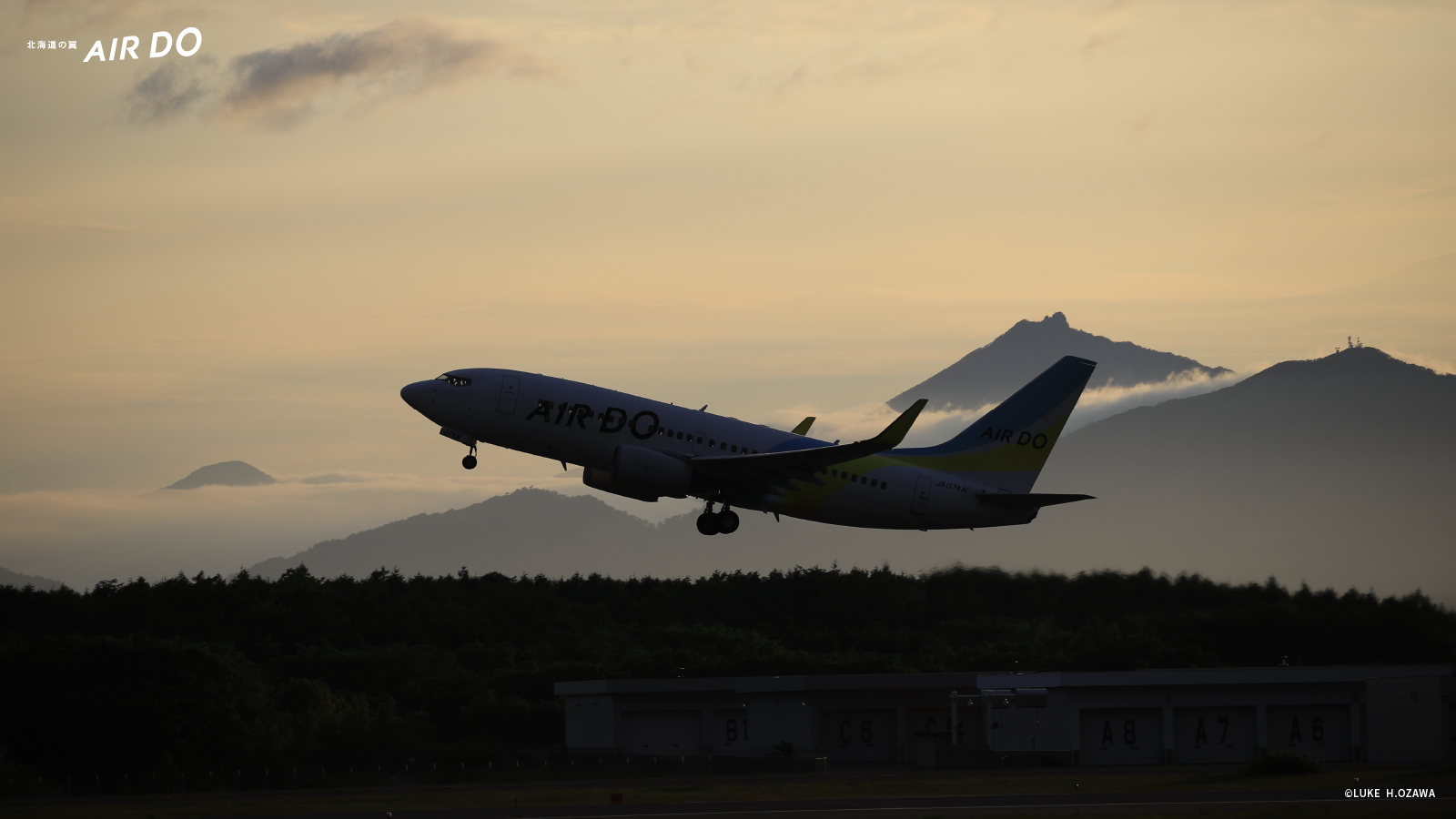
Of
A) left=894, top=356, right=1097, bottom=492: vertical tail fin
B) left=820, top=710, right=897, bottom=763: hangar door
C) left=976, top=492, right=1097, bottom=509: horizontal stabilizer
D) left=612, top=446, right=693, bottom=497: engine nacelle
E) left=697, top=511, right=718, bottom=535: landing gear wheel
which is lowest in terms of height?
left=820, top=710, right=897, bottom=763: hangar door

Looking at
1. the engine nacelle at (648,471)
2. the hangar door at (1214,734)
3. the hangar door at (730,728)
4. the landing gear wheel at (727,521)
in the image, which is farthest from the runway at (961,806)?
the hangar door at (730,728)

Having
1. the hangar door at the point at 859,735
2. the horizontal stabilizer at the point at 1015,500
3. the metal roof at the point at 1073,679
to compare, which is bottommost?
the hangar door at the point at 859,735

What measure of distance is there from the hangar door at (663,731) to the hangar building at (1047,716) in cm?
8

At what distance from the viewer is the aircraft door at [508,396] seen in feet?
164

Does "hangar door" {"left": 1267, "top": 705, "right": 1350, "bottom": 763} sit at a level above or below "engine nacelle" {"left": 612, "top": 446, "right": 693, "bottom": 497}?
below

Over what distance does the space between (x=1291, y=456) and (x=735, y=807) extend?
277ft

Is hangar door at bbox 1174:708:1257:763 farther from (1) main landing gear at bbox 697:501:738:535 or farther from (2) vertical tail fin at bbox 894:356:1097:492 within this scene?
(1) main landing gear at bbox 697:501:738:535

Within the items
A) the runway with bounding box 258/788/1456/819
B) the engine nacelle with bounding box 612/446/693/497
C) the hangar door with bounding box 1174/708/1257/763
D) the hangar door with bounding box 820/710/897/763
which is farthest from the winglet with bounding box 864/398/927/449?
the hangar door with bounding box 820/710/897/763

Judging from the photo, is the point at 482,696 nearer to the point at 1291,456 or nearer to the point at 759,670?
the point at 759,670

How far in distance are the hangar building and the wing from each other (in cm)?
3144

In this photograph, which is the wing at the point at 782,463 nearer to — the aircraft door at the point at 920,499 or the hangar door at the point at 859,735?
the aircraft door at the point at 920,499

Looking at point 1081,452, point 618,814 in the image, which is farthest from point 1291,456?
point 618,814

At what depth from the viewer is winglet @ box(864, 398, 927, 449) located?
156ft

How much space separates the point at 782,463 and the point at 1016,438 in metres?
12.8
